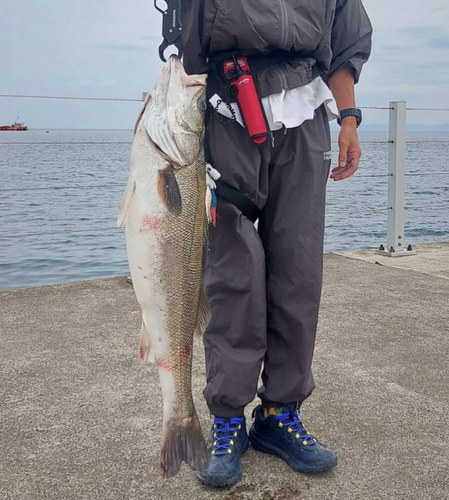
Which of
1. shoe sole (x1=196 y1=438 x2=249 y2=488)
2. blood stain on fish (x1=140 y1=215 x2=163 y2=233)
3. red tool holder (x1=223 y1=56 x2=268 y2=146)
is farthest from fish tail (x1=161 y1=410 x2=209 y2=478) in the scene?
red tool holder (x1=223 y1=56 x2=268 y2=146)

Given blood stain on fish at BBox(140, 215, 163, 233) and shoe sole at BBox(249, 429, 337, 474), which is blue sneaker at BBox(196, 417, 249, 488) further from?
blood stain on fish at BBox(140, 215, 163, 233)

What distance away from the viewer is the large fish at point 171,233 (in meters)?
1.96

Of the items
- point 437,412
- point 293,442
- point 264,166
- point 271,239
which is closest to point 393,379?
point 437,412

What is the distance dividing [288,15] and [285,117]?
1.09ft

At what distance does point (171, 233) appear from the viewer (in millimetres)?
2002

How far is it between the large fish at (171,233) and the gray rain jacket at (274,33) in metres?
0.24

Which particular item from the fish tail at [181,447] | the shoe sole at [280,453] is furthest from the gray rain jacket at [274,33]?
the shoe sole at [280,453]

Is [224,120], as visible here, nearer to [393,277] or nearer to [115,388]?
[115,388]

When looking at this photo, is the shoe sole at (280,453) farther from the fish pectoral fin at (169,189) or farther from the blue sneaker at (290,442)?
the fish pectoral fin at (169,189)

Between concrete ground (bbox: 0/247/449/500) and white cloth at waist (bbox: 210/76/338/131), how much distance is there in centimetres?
122

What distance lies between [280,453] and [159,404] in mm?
673

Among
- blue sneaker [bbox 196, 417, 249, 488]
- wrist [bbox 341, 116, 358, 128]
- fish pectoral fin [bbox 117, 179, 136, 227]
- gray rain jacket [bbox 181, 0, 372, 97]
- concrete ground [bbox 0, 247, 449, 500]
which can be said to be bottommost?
concrete ground [bbox 0, 247, 449, 500]

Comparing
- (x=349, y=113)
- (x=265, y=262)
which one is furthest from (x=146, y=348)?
(x=349, y=113)

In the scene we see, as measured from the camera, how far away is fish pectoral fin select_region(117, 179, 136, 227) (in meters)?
1.95
